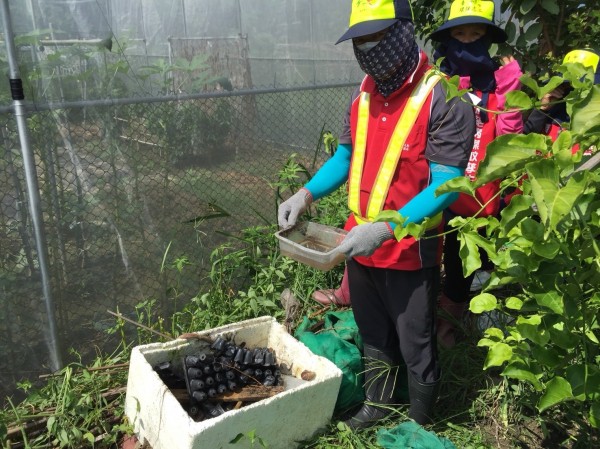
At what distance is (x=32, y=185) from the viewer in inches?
107

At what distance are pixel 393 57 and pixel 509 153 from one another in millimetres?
1181

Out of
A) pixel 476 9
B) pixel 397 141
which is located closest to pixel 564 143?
pixel 397 141

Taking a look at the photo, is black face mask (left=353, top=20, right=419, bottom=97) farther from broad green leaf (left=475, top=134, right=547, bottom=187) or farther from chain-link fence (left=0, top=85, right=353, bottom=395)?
chain-link fence (left=0, top=85, right=353, bottom=395)

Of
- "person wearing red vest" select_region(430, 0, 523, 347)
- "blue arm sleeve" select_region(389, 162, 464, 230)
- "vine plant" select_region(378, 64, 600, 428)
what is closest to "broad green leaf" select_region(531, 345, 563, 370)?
"vine plant" select_region(378, 64, 600, 428)

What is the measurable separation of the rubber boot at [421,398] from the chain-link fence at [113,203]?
4.84ft

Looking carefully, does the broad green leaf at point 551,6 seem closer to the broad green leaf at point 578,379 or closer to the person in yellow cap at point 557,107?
the person in yellow cap at point 557,107

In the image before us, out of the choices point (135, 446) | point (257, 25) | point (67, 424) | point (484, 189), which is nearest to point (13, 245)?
point (67, 424)

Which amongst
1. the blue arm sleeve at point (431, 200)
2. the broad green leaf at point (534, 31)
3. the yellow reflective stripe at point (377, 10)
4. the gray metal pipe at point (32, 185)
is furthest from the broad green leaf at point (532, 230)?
the broad green leaf at point (534, 31)

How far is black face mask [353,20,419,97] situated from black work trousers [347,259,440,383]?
0.74 meters

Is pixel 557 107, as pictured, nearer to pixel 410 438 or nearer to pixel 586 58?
pixel 586 58

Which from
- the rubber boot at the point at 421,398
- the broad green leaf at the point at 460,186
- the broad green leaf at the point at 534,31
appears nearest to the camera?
the broad green leaf at the point at 460,186

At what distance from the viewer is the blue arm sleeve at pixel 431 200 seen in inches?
80.7

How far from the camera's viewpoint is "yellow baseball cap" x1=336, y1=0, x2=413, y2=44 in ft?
6.68

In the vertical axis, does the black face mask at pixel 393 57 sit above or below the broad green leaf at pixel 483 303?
above
